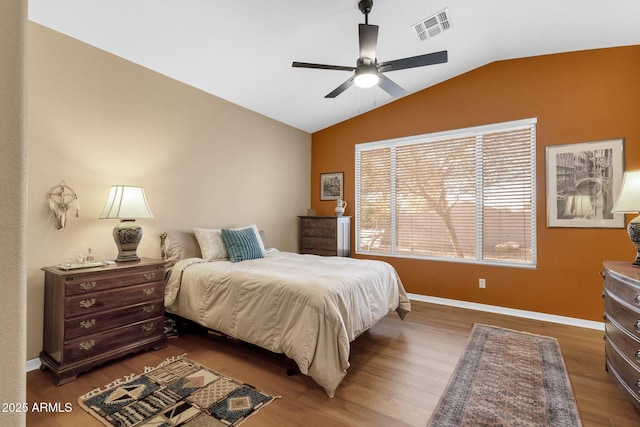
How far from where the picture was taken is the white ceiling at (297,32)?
8.03 feet

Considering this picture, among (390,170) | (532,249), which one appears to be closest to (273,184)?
(390,170)

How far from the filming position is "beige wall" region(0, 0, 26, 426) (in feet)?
1.92

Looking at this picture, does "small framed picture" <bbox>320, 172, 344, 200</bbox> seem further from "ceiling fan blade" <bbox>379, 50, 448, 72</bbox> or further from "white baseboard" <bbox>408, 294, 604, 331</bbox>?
"ceiling fan blade" <bbox>379, 50, 448, 72</bbox>

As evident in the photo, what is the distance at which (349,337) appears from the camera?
226cm

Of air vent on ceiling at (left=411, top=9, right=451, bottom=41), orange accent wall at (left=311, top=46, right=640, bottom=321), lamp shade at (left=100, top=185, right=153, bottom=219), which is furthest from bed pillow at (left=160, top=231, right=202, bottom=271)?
air vent on ceiling at (left=411, top=9, right=451, bottom=41)

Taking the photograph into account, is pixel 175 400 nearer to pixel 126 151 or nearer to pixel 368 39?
pixel 126 151

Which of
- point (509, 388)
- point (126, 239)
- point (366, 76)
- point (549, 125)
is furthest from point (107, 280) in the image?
point (549, 125)

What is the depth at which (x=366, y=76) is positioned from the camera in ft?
8.34

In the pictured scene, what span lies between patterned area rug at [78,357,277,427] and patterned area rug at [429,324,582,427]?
1.21 meters

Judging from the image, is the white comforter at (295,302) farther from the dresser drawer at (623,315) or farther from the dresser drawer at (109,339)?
the dresser drawer at (623,315)

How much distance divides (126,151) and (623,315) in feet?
14.1

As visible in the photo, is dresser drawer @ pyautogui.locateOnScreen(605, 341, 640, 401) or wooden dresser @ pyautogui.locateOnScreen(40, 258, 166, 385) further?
wooden dresser @ pyautogui.locateOnScreen(40, 258, 166, 385)

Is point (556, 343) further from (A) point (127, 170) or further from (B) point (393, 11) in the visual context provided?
(A) point (127, 170)

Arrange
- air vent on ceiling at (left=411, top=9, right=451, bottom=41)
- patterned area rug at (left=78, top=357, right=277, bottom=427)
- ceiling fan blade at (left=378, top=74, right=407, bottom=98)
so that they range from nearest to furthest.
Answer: patterned area rug at (left=78, top=357, right=277, bottom=427) → ceiling fan blade at (left=378, top=74, right=407, bottom=98) → air vent on ceiling at (left=411, top=9, right=451, bottom=41)
